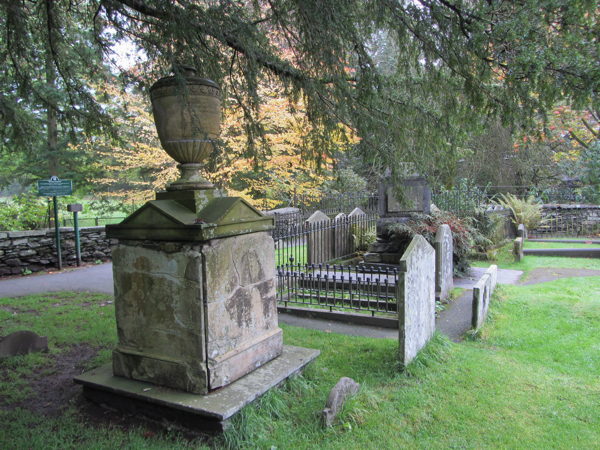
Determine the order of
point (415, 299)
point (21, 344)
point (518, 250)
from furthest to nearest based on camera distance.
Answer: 1. point (518, 250)
2. point (21, 344)
3. point (415, 299)

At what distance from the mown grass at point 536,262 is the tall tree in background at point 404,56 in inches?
294

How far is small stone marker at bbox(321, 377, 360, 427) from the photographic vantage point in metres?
3.33

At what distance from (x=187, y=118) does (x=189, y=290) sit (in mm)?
1420

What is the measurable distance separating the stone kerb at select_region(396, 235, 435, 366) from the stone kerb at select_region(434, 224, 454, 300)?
94.9 inches

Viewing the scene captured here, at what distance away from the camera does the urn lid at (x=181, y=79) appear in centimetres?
327

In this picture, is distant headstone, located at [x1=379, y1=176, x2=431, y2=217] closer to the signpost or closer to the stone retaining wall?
the stone retaining wall

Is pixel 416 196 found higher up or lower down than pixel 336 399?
higher up

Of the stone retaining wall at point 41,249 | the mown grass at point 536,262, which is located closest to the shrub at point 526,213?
the mown grass at point 536,262

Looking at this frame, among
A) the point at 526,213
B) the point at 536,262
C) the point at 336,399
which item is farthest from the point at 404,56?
the point at 526,213

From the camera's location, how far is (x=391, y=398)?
3.86 meters

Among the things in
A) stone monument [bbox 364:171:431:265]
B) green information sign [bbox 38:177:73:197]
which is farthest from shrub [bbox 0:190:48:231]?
stone monument [bbox 364:171:431:265]

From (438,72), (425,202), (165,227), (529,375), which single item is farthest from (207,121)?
(425,202)

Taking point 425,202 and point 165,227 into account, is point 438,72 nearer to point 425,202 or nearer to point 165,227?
point 165,227

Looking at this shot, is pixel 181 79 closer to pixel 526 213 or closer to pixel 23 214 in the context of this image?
pixel 23 214
